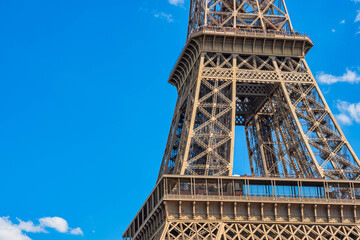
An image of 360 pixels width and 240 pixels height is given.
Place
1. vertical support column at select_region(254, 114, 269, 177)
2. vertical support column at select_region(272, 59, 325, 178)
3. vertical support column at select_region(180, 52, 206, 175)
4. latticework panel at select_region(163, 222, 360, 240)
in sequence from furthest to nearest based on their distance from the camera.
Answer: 1. vertical support column at select_region(254, 114, 269, 177)
2. vertical support column at select_region(272, 59, 325, 178)
3. vertical support column at select_region(180, 52, 206, 175)
4. latticework panel at select_region(163, 222, 360, 240)

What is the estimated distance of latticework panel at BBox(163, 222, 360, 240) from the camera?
200 ft

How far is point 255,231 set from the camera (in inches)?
2447

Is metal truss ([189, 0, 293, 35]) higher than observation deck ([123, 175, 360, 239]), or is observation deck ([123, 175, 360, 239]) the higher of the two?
metal truss ([189, 0, 293, 35])

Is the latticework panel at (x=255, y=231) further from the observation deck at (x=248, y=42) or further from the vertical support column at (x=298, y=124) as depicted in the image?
the observation deck at (x=248, y=42)

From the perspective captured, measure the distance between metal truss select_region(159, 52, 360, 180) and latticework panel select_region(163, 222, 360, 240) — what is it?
5089 millimetres

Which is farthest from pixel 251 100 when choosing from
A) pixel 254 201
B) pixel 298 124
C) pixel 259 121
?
pixel 254 201

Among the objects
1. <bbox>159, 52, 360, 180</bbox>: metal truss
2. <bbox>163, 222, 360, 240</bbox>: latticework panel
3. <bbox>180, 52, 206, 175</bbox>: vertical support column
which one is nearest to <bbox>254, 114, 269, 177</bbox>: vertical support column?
<bbox>159, 52, 360, 180</bbox>: metal truss

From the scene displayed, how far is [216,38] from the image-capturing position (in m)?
73.9

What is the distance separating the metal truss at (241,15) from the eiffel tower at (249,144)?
11 cm

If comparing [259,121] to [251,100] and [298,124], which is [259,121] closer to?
[251,100]

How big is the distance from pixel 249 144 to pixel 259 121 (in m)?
2.75

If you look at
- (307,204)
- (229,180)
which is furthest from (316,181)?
(229,180)

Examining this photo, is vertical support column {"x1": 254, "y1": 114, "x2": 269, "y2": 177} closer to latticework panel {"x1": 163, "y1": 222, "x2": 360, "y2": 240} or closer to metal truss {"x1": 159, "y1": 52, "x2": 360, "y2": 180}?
metal truss {"x1": 159, "y1": 52, "x2": 360, "y2": 180}

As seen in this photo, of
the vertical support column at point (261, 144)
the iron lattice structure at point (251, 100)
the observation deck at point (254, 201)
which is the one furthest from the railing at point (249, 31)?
the observation deck at point (254, 201)
